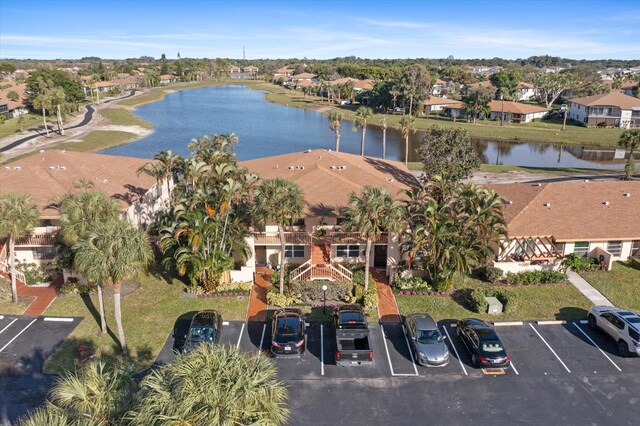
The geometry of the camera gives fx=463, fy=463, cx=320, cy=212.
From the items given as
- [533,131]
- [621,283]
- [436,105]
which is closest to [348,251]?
[621,283]

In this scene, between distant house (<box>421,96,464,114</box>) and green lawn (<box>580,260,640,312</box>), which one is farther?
distant house (<box>421,96,464,114</box>)

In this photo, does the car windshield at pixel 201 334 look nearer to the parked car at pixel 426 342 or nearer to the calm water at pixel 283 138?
the parked car at pixel 426 342

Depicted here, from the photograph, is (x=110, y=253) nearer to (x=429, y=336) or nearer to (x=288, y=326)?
(x=288, y=326)

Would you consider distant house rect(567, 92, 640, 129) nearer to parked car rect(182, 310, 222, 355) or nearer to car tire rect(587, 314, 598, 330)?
car tire rect(587, 314, 598, 330)

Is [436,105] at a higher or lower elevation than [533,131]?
higher

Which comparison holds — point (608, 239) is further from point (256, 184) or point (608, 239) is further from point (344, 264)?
point (256, 184)

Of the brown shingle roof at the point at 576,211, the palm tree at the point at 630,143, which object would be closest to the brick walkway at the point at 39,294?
the brown shingle roof at the point at 576,211

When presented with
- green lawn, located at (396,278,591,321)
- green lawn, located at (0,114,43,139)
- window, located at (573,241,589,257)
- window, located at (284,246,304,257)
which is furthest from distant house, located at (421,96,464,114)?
green lawn, located at (396,278,591,321)
